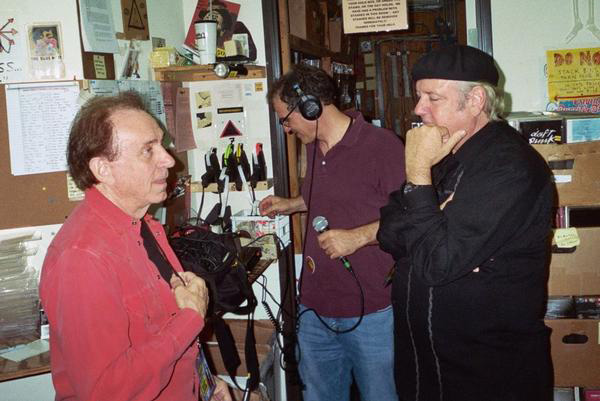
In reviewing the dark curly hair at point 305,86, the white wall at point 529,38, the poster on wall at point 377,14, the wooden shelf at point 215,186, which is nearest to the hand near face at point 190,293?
the dark curly hair at point 305,86

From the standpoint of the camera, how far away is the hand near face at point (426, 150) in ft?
4.72

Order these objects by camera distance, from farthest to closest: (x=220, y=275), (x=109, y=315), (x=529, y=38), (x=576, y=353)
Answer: (x=529, y=38)
(x=576, y=353)
(x=220, y=275)
(x=109, y=315)

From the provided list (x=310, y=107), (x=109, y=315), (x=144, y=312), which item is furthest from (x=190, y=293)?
(x=310, y=107)

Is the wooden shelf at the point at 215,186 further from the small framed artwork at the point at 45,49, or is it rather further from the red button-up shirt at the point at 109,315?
the red button-up shirt at the point at 109,315

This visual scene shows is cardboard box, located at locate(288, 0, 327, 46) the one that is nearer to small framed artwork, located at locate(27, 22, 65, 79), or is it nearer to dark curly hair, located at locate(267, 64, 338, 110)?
dark curly hair, located at locate(267, 64, 338, 110)

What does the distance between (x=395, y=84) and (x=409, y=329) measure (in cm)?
511

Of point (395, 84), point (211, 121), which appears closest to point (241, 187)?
point (211, 121)

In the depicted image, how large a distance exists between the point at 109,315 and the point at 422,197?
827 mm

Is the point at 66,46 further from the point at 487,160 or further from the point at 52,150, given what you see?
the point at 487,160

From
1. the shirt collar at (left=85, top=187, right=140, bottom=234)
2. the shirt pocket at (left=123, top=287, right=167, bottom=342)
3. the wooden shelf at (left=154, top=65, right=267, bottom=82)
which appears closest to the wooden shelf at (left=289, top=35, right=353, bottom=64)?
the wooden shelf at (left=154, top=65, right=267, bottom=82)

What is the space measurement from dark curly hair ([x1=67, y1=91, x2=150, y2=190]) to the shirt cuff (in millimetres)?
782

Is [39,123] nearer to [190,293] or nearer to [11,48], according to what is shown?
[11,48]

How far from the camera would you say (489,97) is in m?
1.53

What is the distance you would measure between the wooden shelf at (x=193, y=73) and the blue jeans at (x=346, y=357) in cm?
120
